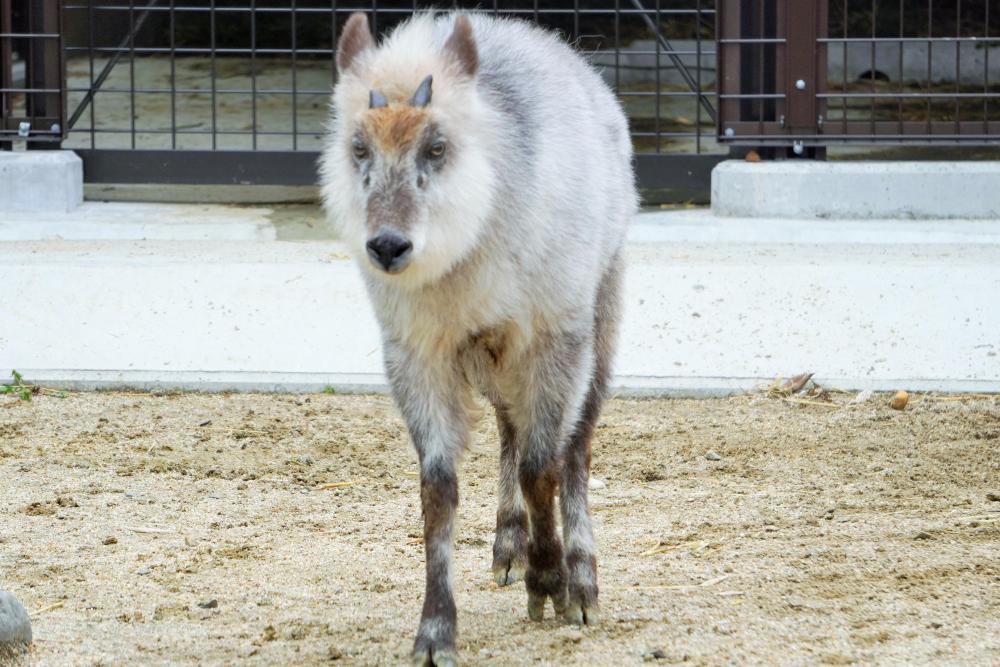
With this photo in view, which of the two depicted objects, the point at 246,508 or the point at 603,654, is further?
the point at 246,508

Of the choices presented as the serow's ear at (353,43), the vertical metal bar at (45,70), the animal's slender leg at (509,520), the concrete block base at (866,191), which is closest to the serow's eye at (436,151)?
the serow's ear at (353,43)

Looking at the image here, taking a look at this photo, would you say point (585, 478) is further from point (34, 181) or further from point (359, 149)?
point (34, 181)

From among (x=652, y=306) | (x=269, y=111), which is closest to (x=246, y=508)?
(x=652, y=306)

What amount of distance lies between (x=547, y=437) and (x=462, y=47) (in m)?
1.03

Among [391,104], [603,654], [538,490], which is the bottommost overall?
[603,654]

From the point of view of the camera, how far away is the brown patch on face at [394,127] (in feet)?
11.1

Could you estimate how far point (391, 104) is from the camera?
136 inches

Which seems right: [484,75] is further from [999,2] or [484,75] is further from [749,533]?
[999,2]

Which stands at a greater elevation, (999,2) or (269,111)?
(999,2)

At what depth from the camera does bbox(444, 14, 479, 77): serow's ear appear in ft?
11.8

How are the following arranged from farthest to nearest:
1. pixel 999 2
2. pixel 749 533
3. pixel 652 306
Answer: pixel 999 2
pixel 652 306
pixel 749 533

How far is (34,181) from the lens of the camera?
7.96 m

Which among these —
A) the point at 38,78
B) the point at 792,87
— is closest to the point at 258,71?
the point at 38,78

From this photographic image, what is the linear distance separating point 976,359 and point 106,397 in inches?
145
